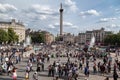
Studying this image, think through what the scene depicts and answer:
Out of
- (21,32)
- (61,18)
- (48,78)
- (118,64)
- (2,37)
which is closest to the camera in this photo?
(48,78)

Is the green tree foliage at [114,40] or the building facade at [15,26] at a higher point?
the building facade at [15,26]

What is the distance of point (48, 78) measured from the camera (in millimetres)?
25781

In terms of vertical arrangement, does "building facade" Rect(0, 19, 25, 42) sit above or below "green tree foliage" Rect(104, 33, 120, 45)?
above

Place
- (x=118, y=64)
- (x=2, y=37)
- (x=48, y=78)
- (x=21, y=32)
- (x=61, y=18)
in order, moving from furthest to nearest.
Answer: (x=21, y=32), (x=61, y=18), (x=2, y=37), (x=118, y=64), (x=48, y=78)

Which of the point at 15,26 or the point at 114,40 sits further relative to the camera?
the point at 15,26

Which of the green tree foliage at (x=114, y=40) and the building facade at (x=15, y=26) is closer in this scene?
the green tree foliage at (x=114, y=40)

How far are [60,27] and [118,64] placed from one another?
109m

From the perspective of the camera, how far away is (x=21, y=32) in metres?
197

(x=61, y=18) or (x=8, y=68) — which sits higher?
(x=61, y=18)

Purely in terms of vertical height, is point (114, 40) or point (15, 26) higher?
point (15, 26)

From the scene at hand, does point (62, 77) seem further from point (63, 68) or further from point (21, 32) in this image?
point (21, 32)

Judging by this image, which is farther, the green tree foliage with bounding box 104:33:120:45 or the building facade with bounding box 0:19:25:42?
the building facade with bounding box 0:19:25:42

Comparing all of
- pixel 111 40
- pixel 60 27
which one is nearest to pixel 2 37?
pixel 60 27

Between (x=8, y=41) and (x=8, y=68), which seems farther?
(x=8, y=41)
